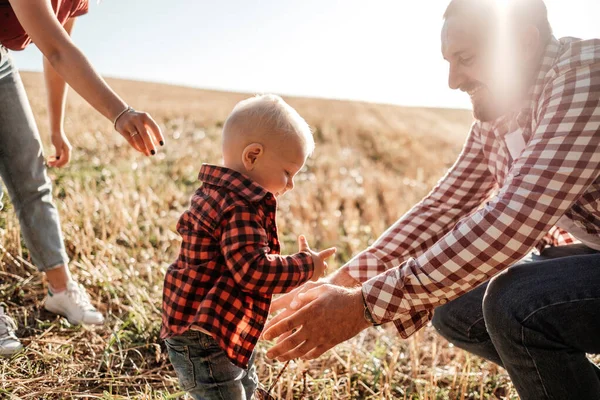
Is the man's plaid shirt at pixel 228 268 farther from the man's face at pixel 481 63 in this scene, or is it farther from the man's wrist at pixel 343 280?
the man's face at pixel 481 63

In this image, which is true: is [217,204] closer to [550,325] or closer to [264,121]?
[264,121]

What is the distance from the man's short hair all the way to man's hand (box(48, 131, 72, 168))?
230 centimetres

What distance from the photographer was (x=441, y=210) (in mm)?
2896

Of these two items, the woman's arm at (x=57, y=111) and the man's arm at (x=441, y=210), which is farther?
the woman's arm at (x=57, y=111)

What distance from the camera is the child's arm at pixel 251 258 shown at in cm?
183

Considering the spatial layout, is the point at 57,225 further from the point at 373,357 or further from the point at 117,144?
the point at 117,144

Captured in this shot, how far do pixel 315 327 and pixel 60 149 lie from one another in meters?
2.11

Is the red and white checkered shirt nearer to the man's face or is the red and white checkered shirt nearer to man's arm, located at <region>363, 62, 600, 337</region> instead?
man's arm, located at <region>363, 62, 600, 337</region>

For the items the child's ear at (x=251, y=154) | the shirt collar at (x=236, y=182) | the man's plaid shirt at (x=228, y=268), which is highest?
the child's ear at (x=251, y=154)

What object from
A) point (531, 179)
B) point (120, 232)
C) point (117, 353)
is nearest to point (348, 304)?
point (531, 179)

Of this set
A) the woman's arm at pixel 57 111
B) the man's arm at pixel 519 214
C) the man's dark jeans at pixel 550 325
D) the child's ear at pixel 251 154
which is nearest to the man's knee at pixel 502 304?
the man's dark jeans at pixel 550 325

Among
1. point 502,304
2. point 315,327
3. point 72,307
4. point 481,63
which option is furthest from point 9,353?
point 481,63

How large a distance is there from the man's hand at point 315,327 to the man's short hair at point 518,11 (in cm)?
140

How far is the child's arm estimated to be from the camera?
1829 millimetres
